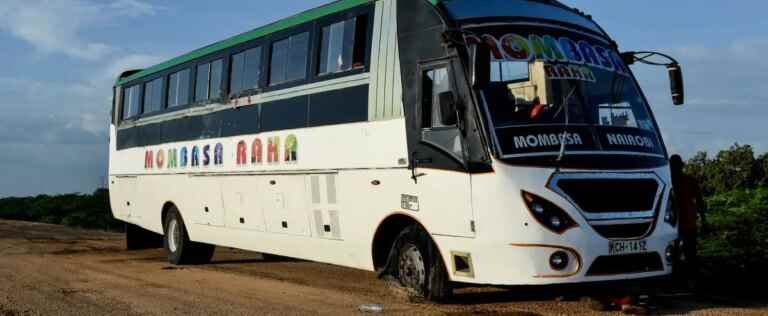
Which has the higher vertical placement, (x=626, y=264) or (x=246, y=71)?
(x=246, y=71)

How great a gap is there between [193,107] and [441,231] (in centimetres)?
745

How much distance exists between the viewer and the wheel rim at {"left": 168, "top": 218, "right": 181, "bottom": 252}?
52.5 ft

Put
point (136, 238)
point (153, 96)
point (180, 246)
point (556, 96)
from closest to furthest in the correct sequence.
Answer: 1. point (556, 96)
2. point (180, 246)
3. point (153, 96)
4. point (136, 238)

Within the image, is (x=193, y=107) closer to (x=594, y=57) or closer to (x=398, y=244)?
(x=398, y=244)

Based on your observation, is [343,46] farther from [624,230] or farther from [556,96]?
[624,230]

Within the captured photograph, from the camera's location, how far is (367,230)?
403 inches

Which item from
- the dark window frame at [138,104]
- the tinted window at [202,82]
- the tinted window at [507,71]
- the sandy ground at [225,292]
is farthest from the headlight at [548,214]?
the dark window frame at [138,104]

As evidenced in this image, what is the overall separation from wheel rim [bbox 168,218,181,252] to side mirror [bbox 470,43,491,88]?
30.2 feet

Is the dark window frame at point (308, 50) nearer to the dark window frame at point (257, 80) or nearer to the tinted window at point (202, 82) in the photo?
the dark window frame at point (257, 80)

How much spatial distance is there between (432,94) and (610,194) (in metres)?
2.10

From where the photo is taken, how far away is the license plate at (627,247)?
27.3 ft

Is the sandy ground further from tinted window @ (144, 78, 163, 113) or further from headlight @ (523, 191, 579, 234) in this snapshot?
tinted window @ (144, 78, 163, 113)

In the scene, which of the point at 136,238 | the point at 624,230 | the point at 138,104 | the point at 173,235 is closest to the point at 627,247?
the point at 624,230

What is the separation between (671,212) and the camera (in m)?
8.99
